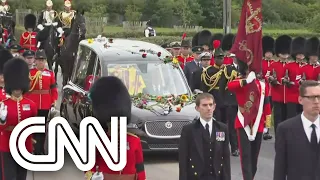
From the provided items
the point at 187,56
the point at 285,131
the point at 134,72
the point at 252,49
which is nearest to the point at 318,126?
the point at 285,131

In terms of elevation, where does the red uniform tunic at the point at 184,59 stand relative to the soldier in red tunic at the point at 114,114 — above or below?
below

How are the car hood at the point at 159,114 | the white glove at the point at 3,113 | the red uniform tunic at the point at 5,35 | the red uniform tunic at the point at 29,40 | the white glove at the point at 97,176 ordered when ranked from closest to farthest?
the white glove at the point at 97,176 → the white glove at the point at 3,113 → the car hood at the point at 159,114 → the red uniform tunic at the point at 29,40 → the red uniform tunic at the point at 5,35

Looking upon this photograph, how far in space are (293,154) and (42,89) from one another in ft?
20.1

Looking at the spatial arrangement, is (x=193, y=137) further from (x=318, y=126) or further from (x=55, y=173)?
(x=55, y=173)

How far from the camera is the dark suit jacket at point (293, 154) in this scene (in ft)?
21.4

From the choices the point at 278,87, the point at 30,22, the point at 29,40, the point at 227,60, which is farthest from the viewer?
the point at 30,22

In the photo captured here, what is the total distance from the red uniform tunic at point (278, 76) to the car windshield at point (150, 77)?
1.98m

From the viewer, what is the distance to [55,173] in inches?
452

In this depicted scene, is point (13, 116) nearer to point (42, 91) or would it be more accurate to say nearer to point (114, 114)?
point (114, 114)

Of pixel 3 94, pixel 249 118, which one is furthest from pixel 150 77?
pixel 3 94

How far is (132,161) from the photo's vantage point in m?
6.46

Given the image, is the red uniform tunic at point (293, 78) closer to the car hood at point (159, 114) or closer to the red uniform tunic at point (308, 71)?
the red uniform tunic at point (308, 71)

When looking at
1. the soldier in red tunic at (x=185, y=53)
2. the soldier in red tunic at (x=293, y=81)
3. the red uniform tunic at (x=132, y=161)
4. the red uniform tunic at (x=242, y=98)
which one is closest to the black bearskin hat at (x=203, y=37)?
the soldier in red tunic at (x=185, y=53)

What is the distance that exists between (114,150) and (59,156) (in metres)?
A: 2.27
